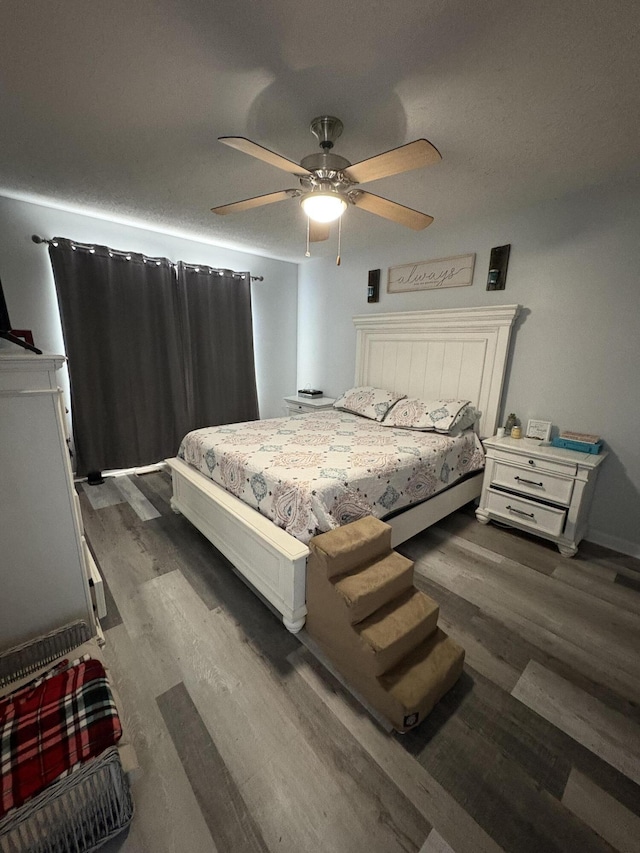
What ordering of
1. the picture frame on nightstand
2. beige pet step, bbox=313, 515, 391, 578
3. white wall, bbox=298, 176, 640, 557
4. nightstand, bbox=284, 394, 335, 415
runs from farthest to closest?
nightstand, bbox=284, 394, 335, 415 → the picture frame on nightstand → white wall, bbox=298, 176, 640, 557 → beige pet step, bbox=313, 515, 391, 578

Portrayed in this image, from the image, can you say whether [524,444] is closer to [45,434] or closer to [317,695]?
[317,695]

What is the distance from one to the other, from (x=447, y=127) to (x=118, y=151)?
1731mm

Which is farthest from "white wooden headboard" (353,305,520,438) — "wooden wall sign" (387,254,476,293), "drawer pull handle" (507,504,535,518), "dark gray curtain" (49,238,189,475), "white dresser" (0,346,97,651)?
"white dresser" (0,346,97,651)

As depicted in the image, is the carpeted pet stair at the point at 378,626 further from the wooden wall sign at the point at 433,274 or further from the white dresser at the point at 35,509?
the wooden wall sign at the point at 433,274

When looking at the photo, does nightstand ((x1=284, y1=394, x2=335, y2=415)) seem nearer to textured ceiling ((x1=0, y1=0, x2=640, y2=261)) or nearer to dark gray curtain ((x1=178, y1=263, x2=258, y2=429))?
dark gray curtain ((x1=178, y1=263, x2=258, y2=429))

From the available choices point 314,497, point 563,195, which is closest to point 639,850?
point 314,497

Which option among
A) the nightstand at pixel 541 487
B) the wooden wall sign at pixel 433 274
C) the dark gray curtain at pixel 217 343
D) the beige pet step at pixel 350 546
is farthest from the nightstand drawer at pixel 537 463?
the dark gray curtain at pixel 217 343

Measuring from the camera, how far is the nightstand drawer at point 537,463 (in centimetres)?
225

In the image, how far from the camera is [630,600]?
1.94 meters

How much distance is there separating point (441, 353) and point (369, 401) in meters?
0.78

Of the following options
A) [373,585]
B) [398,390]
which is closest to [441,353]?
[398,390]

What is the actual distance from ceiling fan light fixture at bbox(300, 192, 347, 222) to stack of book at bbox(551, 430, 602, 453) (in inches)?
84.7

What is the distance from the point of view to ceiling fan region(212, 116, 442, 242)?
4.25 ft

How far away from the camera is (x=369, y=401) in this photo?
3.33 metres
